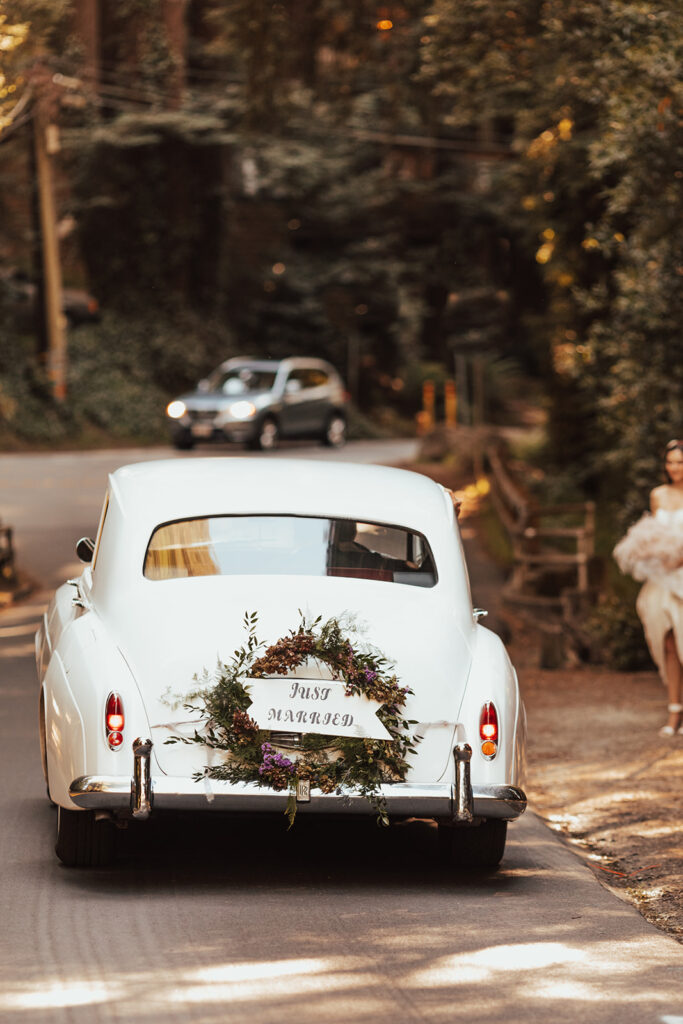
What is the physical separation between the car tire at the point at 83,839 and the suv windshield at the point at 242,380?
2787cm

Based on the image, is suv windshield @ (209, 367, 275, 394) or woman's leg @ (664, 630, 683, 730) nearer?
woman's leg @ (664, 630, 683, 730)

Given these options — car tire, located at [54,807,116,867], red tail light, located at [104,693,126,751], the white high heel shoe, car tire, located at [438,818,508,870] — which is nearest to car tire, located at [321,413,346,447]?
the white high heel shoe

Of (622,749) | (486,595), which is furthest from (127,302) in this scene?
(622,749)

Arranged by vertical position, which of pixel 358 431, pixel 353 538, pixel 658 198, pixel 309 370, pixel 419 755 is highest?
pixel 658 198

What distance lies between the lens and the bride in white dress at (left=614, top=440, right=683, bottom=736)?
38.1 ft

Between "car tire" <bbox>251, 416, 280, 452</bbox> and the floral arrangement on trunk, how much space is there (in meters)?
27.6

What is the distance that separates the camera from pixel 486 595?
19.4 m

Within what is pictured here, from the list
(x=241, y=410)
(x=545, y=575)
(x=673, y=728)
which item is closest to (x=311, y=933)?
(x=673, y=728)

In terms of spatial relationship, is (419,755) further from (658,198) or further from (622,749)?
(658,198)

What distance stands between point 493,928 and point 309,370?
103 ft

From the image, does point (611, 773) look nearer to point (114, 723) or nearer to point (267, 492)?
point (267, 492)

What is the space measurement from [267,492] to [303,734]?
145 centimetres

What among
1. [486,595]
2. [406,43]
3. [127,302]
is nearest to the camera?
[486,595]

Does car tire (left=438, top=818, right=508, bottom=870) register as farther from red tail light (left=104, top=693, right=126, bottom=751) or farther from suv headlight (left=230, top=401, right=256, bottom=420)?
suv headlight (left=230, top=401, right=256, bottom=420)
